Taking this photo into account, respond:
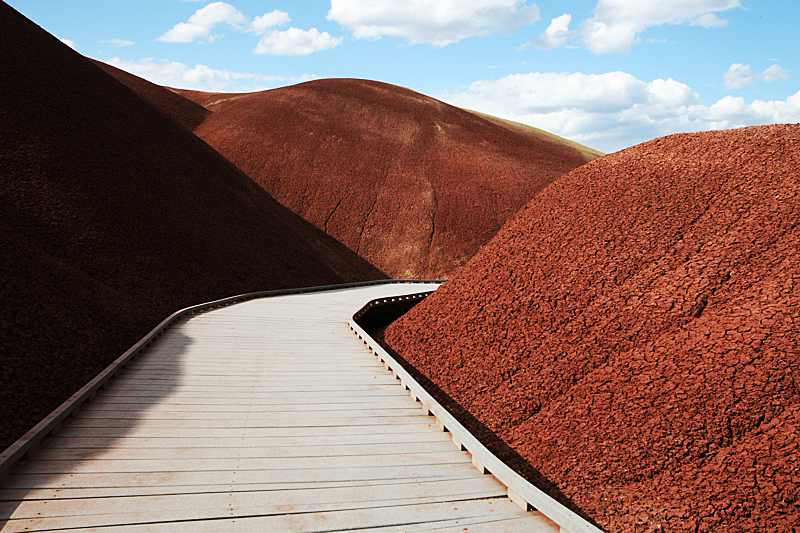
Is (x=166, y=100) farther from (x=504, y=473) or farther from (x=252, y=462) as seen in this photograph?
(x=504, y=473)

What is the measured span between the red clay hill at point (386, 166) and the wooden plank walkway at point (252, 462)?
939 inches

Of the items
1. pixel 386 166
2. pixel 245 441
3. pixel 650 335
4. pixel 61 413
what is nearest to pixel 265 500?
pixel 245 441

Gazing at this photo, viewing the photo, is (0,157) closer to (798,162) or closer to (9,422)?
(9,422)

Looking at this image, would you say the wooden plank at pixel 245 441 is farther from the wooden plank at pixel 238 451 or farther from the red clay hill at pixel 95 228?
the red clay hill at pixel 95 228

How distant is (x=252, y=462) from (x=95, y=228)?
12.3 metres

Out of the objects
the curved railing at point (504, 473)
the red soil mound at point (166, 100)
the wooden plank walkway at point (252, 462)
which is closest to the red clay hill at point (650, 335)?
the curved railing at point (504, 473)

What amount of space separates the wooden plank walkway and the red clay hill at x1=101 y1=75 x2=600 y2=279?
2385 cm

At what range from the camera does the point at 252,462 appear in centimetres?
500

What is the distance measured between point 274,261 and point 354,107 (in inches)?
1066

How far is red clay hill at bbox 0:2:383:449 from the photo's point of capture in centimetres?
805

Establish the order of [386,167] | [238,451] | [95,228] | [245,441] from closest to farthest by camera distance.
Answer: [238,451] < [245,441] < [95,228] < [386,167]

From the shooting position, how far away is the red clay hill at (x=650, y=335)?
221 inches

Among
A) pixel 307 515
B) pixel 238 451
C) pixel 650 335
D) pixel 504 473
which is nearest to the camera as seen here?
pixel 307 515

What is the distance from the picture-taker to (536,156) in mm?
43031
